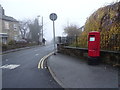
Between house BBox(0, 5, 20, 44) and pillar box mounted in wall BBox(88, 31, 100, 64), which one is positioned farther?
house BBox(0, 5, 20, 44)

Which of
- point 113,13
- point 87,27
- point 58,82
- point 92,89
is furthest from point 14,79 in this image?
point 87,27

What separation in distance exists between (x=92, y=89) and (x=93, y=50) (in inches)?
157

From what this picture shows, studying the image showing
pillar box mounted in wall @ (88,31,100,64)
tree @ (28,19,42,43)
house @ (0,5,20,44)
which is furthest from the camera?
tree @ (28,19,42,43)

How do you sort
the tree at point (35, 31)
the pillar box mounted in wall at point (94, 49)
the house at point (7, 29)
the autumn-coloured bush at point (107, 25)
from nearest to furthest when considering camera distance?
the pillar box mounted in wall at point (94, 49) < the autumn-coloured bush at point (107, 25) < the house at point (7, 29) < the tree at point (35, 31)

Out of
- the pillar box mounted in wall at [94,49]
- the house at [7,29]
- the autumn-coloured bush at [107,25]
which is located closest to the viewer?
the pillar box mounted in wall at [94,49]

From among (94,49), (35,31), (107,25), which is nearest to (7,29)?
(35,31)

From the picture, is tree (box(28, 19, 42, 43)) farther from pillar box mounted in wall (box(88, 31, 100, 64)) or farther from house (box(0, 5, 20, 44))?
pillar box mounted in wall (box(88, 31, 100, 64))

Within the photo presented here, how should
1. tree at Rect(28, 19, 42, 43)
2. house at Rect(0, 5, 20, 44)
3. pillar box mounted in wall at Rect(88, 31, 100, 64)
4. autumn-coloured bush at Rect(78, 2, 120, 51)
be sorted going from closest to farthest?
pillar box mounted in wall at Rect(88, 31, 100, 64) → autumn-coloured bush at Rect(78, 2, 120, 51) → house at Rect(0, 5, 20, 44) → tree at Rect(28, 19, 42, 43)

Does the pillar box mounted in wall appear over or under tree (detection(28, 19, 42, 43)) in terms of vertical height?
under

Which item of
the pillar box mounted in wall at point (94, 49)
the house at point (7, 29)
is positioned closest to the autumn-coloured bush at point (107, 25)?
the pillar box mounted in wall at point (94, 49)

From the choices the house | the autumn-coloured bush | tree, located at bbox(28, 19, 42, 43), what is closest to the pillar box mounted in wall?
the autumn-coloured bush

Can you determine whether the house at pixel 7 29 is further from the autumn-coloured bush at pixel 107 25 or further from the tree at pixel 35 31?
the autumn-coloured bush at pixel 107 25

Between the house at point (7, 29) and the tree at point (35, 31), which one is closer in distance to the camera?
the house at point (7, 29)

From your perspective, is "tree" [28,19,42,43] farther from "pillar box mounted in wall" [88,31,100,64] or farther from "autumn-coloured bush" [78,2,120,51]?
"pillar box mounted in wall" [88,31,100,64]
